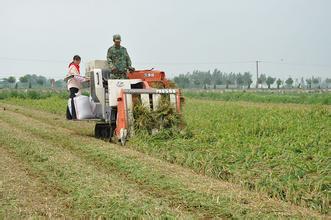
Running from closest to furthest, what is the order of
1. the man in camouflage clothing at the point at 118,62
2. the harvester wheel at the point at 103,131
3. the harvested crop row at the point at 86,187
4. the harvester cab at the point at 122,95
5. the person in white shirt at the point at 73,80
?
1. the harvested crop row at the point at 86,187
2. the harvester cab at the point at 122,95
3. the man in camouflage clothing at the point at 118,62
4. the harvester wheel at the point at 103,131
5. the person in white shirt at the point at 73,80

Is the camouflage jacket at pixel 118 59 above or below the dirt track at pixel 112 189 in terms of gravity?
above

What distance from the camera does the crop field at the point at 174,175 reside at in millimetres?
5785

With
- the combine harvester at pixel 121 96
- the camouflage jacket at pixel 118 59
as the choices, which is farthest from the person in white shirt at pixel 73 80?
the camouflage jacket at pixel 118 59

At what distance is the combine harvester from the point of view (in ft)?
36.7

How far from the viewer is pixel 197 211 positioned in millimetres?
5785

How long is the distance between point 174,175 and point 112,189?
3.88ft

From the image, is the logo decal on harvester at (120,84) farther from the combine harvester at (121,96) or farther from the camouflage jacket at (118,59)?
the camouflage jacket at (118,59)

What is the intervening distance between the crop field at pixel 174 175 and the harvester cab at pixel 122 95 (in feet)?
1.74

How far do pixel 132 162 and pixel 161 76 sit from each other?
4.09m

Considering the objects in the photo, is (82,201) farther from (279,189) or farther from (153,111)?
(153,111)

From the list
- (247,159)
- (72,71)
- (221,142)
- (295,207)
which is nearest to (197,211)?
(295,207)

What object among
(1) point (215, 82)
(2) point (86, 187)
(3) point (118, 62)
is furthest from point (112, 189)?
(1) point (215, 82)

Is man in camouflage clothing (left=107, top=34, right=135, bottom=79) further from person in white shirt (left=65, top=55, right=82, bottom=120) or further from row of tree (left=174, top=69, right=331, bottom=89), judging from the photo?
row of tree (left=174, top=69, right=331, bottom=89)

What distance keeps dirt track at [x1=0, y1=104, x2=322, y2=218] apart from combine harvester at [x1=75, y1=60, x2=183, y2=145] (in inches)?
50.7
